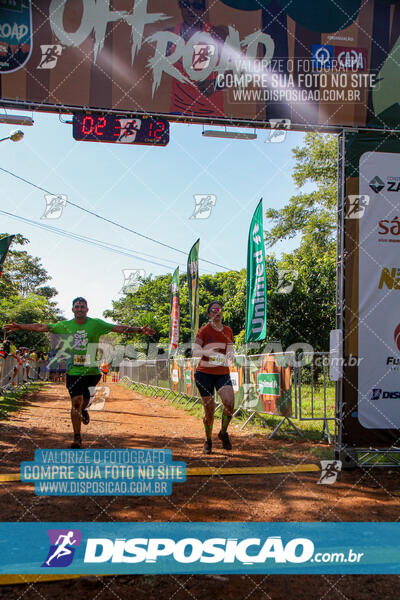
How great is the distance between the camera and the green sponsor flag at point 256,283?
33.0ft

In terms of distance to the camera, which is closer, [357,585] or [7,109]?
[357,585]

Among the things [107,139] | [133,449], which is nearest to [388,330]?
[133,449]

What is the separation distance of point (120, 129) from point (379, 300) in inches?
177

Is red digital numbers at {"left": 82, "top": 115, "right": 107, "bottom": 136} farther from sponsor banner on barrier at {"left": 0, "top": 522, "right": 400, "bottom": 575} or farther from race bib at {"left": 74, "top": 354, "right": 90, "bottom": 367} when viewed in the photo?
sponsor banner on barrier at {"left": 0, "top": 522, "right": 400, "bottom": 575}

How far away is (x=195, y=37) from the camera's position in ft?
25.7

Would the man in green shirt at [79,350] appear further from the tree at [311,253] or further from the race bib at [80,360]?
the tree at [311,253]

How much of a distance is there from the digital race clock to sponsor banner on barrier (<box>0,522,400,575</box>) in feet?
18.7

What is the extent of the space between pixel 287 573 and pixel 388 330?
4229mm

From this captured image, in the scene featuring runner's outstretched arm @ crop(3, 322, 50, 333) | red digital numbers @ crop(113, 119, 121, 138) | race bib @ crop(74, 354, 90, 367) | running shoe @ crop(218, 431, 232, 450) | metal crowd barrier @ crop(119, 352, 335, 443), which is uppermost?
red digital numbers @ crop(113, 119, 121, 138)

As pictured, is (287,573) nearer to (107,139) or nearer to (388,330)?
(388,330)

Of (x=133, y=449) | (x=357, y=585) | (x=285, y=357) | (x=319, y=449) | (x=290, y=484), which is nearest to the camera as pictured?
(x=357, y=585)

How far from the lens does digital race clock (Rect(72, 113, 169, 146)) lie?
25.3ft

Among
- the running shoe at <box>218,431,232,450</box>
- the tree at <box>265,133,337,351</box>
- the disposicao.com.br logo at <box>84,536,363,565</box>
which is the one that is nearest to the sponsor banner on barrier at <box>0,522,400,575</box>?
the disposicao.com.br logo at <box>84,536,363,565</box>

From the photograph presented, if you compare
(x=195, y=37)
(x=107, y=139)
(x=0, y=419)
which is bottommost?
(x=0, y=419)
